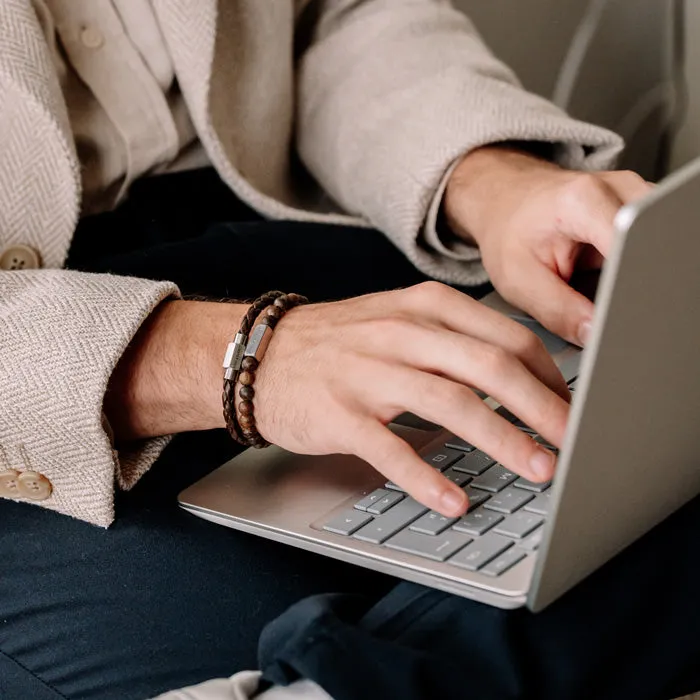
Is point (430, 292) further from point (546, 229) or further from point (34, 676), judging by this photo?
point (34, 676)

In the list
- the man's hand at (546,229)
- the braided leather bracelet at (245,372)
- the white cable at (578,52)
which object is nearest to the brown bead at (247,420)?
the braided leather bracelet at (245,372)

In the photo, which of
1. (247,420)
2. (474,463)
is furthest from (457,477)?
(247,420)

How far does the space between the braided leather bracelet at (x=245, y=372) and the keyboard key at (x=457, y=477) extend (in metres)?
0.11

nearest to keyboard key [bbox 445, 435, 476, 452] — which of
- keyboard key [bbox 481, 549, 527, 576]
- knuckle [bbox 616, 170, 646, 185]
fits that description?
keyboard key [bbox 481, 549, 527, 576]

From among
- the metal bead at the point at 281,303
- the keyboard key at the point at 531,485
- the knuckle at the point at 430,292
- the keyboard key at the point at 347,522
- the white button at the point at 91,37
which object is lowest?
the keyboard key at the point at 347,522

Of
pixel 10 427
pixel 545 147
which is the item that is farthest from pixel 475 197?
pixel 10 427

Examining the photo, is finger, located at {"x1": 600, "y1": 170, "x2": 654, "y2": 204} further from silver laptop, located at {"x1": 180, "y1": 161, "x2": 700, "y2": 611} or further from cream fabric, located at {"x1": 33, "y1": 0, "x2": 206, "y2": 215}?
cream fabric, located at {"x1": 33, "y1": 0, "x2": 206, "y2": 215}

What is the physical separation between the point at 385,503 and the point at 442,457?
0.17 ft

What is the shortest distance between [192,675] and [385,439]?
6.5 inches

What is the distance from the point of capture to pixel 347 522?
559mm

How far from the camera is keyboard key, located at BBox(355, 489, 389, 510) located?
57cm

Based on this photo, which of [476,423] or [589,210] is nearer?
[476,423]

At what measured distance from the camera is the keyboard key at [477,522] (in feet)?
1.73

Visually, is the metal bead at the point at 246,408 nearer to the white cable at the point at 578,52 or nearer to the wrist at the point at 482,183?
the wrist at the point at 482,183
